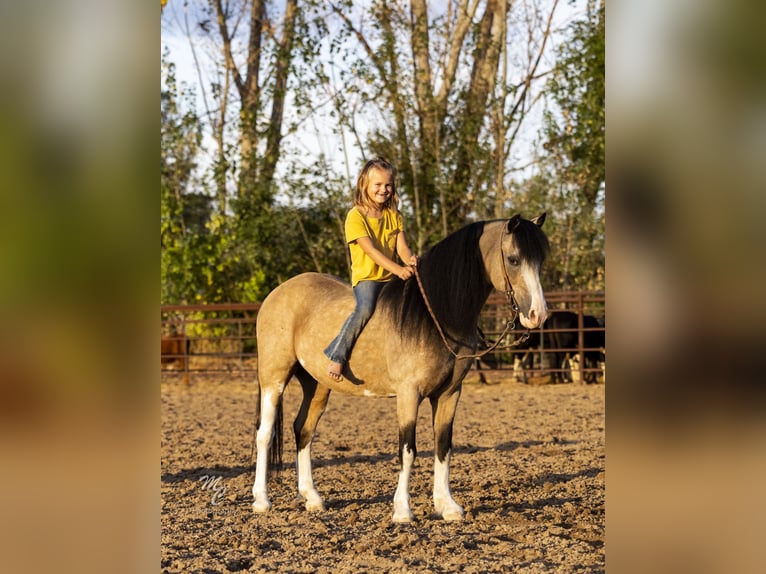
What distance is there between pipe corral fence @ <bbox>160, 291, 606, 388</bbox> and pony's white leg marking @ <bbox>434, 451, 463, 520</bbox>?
7.55 metres

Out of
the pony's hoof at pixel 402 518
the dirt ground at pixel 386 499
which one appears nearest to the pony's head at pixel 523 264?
the dirt ground at pixel 386 499

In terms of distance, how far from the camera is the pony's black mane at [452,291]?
13.4ft

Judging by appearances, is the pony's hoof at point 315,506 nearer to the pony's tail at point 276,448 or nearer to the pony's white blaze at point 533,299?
the pony's tail at point 276,448

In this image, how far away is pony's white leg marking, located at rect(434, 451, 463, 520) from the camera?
411 centimetres

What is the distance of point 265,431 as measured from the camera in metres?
4.76

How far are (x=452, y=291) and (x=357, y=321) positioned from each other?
54 centimetres

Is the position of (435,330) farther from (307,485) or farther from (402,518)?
(307,485)

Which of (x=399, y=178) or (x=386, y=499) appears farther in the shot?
(x=399, y=178)

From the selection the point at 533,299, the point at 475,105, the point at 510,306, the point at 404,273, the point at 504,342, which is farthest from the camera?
the point at 475,105

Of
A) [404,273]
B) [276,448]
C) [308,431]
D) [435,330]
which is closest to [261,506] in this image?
[276,448]

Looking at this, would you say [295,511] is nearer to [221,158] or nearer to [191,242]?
[191,242]
